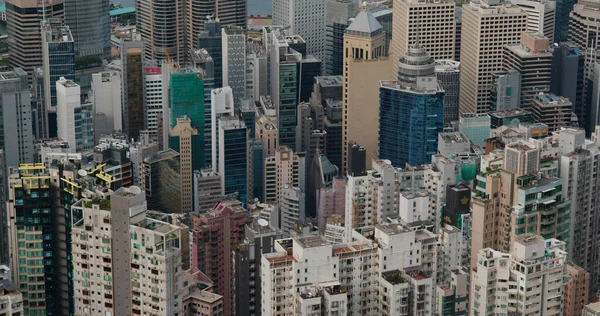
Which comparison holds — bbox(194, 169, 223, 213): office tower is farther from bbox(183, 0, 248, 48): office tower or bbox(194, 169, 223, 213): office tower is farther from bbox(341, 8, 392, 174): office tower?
bbox(183, 0, 248, 48): office tower

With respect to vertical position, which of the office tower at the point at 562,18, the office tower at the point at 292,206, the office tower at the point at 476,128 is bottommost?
the office tower at the point at 292,206

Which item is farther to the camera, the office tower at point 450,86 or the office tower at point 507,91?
the office tower at point 450,86

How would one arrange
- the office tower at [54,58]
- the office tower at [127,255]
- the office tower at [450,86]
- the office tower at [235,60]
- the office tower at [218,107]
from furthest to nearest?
1. the office tower at [235,60]
2. the office tower at [450,86]
3. the office tower at [54,58]
4. the office tower at [218,107]
5. the office tower at [127,255]

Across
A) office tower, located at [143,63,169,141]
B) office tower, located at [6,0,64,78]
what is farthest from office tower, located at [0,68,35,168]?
office tower, located at [6,0,64,78]

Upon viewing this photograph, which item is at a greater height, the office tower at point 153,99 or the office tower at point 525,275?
the office tower at point 153,99

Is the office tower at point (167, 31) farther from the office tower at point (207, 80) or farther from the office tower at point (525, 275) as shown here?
the office tower at point (525, 275)

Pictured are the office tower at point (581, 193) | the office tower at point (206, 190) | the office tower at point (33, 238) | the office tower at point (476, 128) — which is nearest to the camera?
the office tower at point (33, 238)

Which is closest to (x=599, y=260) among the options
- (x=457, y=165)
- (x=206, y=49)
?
(x=457, y=165)

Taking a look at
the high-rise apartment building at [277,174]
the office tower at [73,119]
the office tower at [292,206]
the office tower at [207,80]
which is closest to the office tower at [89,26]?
the office tower at [207,80]

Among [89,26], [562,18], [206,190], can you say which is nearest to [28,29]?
[89,26]
